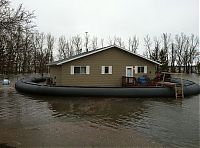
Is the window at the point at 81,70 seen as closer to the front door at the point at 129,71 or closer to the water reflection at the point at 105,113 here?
the front door at the point at 129,71

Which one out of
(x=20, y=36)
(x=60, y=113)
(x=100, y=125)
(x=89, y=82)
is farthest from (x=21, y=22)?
(x=89, y=82)

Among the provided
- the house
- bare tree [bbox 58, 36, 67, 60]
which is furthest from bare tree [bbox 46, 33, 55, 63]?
the house

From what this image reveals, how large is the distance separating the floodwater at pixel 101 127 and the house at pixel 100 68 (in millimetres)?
8215

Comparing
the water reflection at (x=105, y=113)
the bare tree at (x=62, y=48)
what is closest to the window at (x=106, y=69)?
the water reflection at (x=105, y=113)

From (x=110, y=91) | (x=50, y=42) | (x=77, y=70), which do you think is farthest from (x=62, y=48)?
(x=110, y=91)

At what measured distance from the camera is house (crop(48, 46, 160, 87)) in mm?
19797

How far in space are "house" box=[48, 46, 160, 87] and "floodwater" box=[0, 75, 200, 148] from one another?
821 cm

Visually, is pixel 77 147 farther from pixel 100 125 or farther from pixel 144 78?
pixel 144 78

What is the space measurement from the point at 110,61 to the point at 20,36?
11355mm

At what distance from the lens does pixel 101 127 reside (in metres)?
7.92

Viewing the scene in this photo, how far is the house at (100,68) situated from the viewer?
1980 cm

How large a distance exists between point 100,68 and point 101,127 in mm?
12483

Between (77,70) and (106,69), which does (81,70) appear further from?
(106,69)

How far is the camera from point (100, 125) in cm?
A: 820
